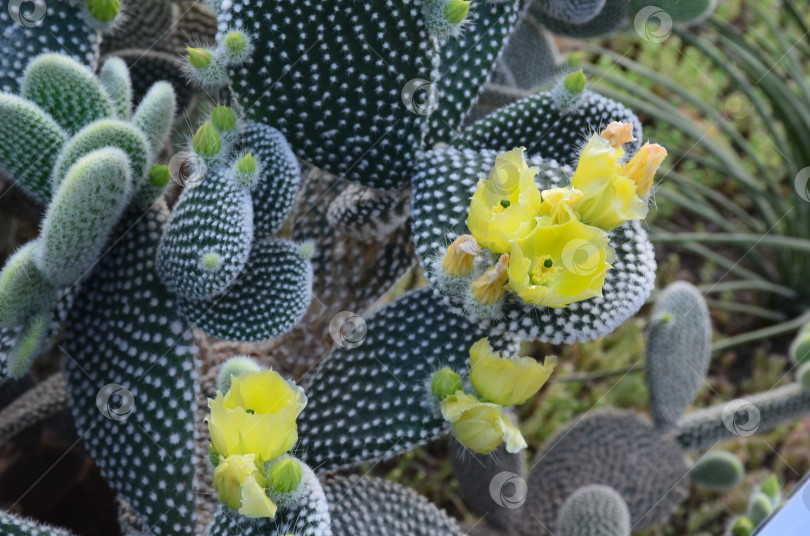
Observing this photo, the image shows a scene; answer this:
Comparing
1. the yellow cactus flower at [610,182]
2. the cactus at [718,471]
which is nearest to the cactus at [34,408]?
the yellow cactus flower at [610,182]

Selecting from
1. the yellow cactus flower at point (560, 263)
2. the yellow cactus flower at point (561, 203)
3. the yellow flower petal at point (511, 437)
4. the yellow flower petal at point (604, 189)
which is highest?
the yellow flower petal at point (604, 189)

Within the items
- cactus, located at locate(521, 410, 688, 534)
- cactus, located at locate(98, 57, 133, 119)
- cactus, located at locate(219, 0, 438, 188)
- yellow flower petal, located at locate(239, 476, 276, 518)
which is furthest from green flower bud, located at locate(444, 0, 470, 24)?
cactus, located at locate(521, 410, 688, 534)

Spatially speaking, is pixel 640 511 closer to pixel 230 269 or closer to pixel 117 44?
pixel 230 269

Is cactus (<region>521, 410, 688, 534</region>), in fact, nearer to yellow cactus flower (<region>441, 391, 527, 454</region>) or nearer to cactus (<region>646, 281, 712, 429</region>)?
cactus (<region>646, 281, 712, 429</region>)

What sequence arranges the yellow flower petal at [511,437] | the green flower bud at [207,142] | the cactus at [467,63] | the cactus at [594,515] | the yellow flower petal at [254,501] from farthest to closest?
1. the cactus at [594,515]
2. the cactus at [467,63]
3. the green flower bud at [207,142]
4. the yellow flower petal at [511,437]
5. the yellow flower petal at [254,501]

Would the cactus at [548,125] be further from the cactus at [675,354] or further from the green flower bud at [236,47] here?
the cactus at [675,354]

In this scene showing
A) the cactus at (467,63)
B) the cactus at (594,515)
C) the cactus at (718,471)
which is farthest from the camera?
the cactus at (718,471)

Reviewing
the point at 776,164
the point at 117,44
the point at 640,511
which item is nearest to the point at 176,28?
the point at 117,44
